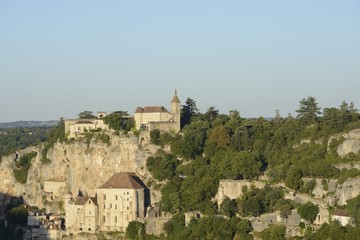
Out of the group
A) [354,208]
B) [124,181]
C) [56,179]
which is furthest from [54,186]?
[354,208]

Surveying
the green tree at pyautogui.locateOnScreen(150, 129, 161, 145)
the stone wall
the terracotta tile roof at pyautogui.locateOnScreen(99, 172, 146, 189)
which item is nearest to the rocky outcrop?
the stone wall

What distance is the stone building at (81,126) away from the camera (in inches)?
3211

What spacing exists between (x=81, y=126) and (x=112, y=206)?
436 inches

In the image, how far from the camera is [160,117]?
79.0m

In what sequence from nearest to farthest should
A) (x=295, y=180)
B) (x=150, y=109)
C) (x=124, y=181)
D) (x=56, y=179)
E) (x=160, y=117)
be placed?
(x=295, y=180) → (x=124, y=181) → (x=160, y=117) → (x=150, y=109) → (x=56, y=179)

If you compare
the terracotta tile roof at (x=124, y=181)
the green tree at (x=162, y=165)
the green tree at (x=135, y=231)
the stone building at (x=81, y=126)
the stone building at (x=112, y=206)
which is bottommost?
the green tree at (x=135, y=231)

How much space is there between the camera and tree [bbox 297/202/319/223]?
61312 mm

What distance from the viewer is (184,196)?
7075cm

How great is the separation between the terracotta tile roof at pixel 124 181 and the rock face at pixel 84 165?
3.68ft

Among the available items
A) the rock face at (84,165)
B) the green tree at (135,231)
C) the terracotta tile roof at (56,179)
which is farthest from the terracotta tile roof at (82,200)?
the terracotta tile roof at (56,179)

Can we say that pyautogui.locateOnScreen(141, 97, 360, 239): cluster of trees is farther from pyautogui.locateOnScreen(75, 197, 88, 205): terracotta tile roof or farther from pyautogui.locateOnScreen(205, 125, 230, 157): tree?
pyautogui.locateOnScreen(75, 197, 88, 205): terracotta tile roof

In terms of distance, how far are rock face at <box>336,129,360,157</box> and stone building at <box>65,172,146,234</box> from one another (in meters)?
15.5

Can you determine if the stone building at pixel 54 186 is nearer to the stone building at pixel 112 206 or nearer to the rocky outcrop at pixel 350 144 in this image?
the stone building at pixel 112 206

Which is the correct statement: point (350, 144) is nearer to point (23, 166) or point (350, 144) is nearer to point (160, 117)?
point (160, 117)
